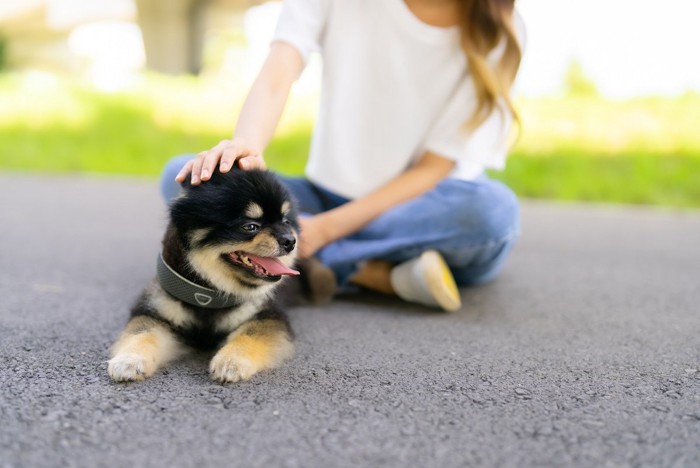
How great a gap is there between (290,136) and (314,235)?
5.51 m

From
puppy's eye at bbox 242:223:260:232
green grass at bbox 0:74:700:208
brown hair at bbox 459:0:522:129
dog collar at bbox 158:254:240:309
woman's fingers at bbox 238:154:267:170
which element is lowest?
green grass at bbox 0:74:700:208

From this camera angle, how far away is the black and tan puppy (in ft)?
5.93

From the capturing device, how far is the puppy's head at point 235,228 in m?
1.82

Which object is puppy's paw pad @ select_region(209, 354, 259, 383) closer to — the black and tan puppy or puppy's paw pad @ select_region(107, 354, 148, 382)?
the black and tan puppy

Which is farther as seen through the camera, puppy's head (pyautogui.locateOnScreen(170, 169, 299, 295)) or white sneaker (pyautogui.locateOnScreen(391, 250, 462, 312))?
white sneaker (pyautogui.locateOnScreen(391, 250, 462, 312))

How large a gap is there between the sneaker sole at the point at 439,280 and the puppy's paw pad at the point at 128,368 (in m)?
1.19

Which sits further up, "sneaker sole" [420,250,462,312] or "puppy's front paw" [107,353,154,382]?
"puppy's front paw" [107,353,154,382]

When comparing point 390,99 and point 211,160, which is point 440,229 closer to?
point 390,99

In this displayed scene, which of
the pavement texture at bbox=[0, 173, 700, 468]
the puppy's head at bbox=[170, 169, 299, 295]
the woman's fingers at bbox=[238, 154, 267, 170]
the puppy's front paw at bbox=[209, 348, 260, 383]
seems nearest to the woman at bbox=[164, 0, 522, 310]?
the pavement texture at bbox=[0, 173, 700, 468]

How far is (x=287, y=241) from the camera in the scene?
6.10 feet

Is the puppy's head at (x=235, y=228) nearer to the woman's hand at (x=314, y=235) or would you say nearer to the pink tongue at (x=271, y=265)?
the pink tongue at (x=271, y=265)

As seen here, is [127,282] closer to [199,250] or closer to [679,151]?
[199,250]

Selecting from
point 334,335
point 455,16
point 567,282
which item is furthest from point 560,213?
point 334,335

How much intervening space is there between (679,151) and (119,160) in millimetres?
6656
